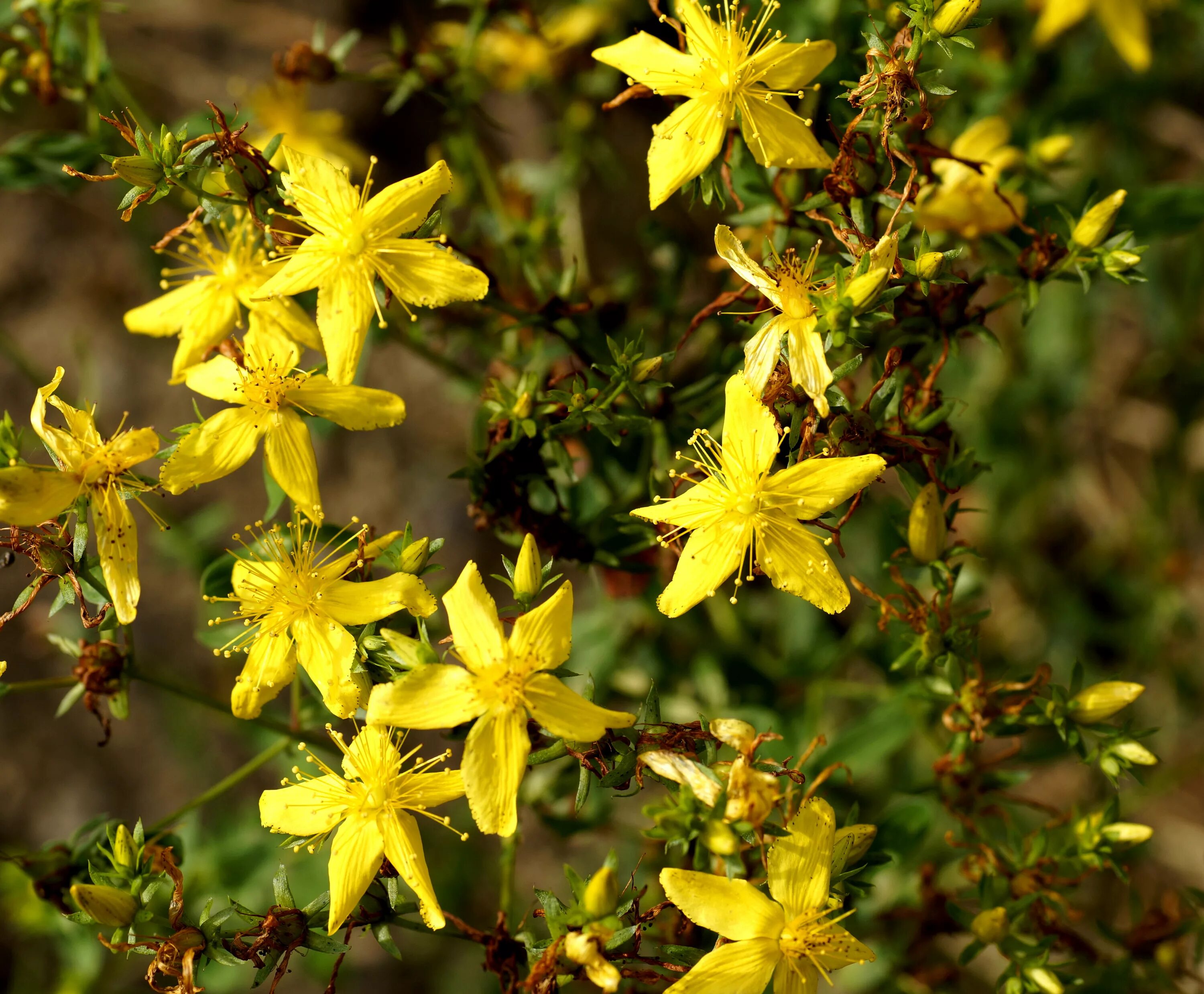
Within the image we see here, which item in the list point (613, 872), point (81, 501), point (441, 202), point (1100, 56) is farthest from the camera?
point (1100, 56)

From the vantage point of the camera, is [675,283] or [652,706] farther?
[675,283]

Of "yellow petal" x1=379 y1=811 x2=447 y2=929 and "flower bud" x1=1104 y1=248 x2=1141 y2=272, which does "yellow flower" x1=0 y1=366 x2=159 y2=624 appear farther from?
"flower bud" x1=1104 y1=248 x2=1141 y2=272

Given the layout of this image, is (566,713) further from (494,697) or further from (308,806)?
(308,806)

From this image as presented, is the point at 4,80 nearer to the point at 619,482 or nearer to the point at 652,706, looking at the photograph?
the point at 619,482

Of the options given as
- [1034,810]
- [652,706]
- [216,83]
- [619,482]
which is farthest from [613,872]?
[216,83]

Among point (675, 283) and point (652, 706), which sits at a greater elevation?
point (675, 283)

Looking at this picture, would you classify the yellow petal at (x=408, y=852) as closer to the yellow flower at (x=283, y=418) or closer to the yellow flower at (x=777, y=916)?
the yellow flower at (x=777, y=916)

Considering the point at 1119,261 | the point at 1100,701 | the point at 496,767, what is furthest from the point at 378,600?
the point at 1119,261

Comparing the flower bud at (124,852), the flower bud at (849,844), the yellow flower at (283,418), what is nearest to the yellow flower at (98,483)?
the yellow flower at (283,418)
